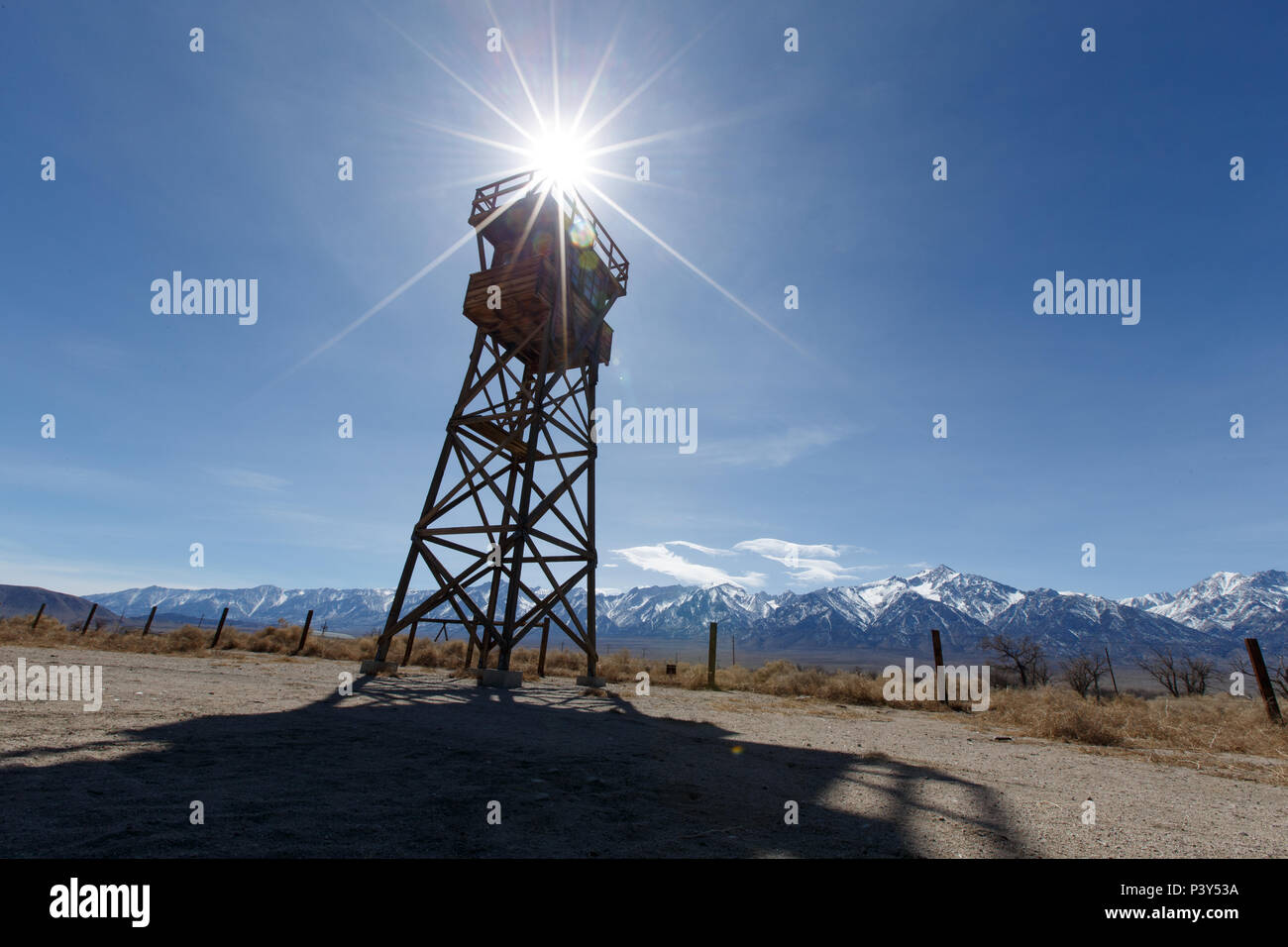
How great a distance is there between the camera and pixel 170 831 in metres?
2.72

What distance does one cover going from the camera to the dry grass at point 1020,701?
29.9ft

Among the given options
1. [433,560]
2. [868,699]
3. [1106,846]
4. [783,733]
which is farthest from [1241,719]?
[433,560]

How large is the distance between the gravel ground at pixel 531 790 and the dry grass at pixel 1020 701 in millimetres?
1760

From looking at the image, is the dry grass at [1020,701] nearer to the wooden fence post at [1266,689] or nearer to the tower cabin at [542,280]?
the wooden fence post at [1266,689]

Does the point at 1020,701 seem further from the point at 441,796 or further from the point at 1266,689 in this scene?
the point at 441,796

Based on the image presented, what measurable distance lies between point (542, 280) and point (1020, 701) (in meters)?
16.0

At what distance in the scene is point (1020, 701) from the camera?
1375 cm

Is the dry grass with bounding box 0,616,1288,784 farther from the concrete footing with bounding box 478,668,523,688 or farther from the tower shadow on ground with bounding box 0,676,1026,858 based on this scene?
the concrete footing with bounding box 478,668,523,688

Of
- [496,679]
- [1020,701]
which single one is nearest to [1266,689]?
[1020,701]

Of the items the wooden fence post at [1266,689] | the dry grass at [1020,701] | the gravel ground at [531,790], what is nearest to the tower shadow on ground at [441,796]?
the gravel ground at [531,790]

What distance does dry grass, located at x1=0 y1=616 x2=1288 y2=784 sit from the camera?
9.12m

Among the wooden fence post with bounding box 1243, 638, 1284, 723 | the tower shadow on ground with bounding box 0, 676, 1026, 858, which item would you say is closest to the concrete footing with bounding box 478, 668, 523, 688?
the tower shadow on ground with bounding box 0, 676, 1026, 858
